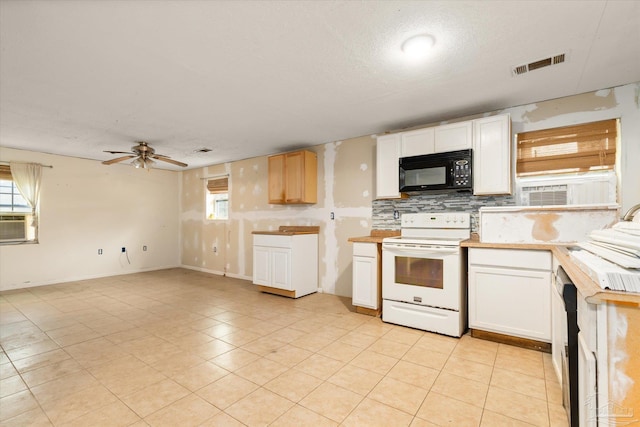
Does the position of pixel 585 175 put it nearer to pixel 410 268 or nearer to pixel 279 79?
pixel 410 268

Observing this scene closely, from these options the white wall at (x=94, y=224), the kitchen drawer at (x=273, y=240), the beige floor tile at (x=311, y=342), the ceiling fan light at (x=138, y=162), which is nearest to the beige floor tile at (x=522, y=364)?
the beige floor tile at (x=311, y=342)

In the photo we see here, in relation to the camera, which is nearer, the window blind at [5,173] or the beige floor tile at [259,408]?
the beige floor tile at [259,408]

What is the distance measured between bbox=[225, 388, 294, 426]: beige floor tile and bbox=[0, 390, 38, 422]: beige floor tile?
1291 millimetres

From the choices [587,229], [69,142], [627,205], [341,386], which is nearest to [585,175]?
[627,205]

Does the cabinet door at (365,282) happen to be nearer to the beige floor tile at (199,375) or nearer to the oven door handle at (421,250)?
the oven door handle at (421,250)

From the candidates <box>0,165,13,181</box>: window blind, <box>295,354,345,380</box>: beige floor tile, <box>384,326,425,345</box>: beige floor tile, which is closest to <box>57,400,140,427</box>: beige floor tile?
<box>295,354,345,380</box>: beige floor tile

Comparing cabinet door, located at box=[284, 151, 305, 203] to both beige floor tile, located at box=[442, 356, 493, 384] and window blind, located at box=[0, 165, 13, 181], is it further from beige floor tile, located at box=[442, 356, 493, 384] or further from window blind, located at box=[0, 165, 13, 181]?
window blind, located at box=[0, 165, 13, 181]

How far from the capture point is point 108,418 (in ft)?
5.60

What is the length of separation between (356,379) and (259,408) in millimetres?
726

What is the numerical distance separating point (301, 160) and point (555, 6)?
133 inches

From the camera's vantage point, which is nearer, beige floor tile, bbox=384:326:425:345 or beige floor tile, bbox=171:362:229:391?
beige floor tile, bbox=171:362:229:391

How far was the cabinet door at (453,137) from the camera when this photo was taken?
3.10 metres

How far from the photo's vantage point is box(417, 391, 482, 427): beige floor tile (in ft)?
5.47

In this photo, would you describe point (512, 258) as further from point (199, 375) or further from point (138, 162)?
point (138, 162)
